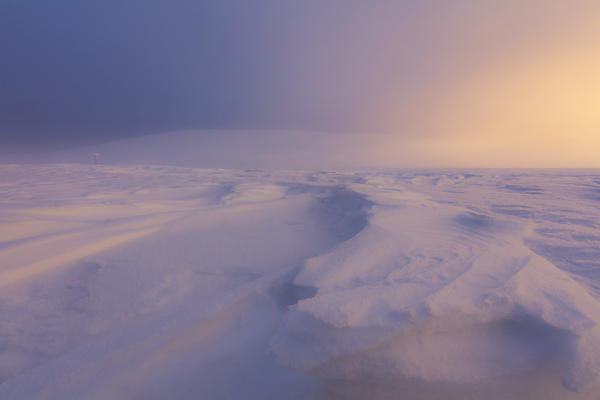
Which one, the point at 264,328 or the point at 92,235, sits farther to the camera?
the point at 92,235

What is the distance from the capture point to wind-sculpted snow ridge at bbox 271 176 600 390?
624 millimetres

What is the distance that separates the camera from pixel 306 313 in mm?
709

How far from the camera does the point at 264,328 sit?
81 centimetres

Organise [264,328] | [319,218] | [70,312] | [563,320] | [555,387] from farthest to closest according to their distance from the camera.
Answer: [319,218]
[70,312]
[264,328]
[563,320]
[555,387]

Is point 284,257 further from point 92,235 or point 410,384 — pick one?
point 92,235

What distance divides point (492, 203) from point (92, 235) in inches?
117

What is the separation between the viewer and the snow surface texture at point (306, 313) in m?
0.62

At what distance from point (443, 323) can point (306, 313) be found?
341 mm

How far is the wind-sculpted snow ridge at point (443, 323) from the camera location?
62 centimetres

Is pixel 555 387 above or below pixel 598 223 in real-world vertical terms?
below

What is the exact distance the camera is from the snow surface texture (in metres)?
0.62

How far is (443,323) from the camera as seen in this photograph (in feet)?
2.31

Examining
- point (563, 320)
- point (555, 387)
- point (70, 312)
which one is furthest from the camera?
point (70, 312)

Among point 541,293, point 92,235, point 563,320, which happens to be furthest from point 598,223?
point 92,235
